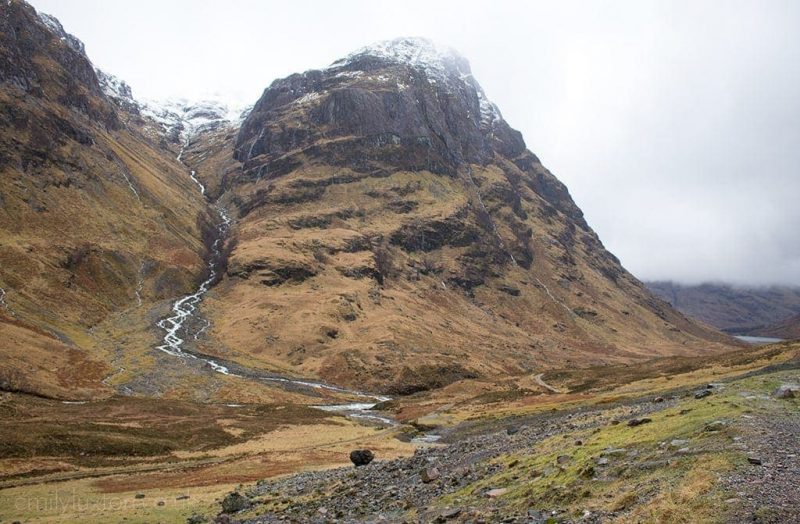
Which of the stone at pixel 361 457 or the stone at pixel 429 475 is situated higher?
the stone at pixel 429 475

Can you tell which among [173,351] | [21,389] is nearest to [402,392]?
[173,351]

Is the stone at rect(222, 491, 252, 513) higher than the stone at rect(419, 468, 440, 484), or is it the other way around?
the stone at rect(419, 468, 440, 484)

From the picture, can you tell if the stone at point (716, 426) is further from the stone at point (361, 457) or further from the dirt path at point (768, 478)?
the stone at point (361, 457)

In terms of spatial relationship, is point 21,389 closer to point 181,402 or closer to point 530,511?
point 181,402

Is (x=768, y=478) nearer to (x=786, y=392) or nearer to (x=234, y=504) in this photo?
(x=786, y=392)

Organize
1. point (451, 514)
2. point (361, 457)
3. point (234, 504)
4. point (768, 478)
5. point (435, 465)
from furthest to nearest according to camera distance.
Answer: point (361, 457) < point (435, 465) < point (234, 504) < point (451, 514) < point (768, 478)

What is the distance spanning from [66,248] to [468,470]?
7295 inches

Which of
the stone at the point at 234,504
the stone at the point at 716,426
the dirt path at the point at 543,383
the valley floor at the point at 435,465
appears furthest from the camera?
the dirt path at the point at 543,383

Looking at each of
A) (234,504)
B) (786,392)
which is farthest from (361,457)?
(786,392)

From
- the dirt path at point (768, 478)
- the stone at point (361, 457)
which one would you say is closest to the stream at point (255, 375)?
the stone at point (361, 457)

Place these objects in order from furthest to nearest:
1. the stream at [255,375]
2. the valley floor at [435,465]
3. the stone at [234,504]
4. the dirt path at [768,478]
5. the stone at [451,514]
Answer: the stream at [255,375]
the stone at [234,504]
the stone at [451,514]
the valley floor at [435,465]
the dirt path at [768,478]

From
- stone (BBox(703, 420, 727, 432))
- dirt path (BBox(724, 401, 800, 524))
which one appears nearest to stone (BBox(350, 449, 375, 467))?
stone (BBox(703, 420, 727, 432))

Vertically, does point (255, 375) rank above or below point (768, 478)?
above

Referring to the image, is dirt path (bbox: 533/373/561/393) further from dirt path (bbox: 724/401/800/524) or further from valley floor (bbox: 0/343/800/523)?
dirt path (bbox: 724/401/800/524)
